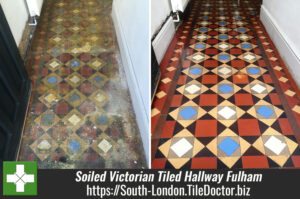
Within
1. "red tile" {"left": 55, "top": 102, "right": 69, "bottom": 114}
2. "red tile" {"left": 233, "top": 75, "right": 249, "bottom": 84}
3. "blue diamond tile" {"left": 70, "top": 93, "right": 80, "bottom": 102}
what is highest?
"blue diamond tile" {"left": 70, "top": 93, "right": 80, "bottom": 102}

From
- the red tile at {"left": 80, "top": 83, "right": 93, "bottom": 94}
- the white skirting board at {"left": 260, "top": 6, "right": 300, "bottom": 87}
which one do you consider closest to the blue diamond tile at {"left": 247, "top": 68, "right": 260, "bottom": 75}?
the white skirting board at {"left": 260, "top": 6, "right": 300, "bottom": 87}

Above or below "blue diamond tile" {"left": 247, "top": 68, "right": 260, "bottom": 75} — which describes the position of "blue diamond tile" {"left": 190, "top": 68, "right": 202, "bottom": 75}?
above

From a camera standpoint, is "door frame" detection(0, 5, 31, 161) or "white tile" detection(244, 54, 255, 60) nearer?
"door frame" detection(0, 5, 31, 161)

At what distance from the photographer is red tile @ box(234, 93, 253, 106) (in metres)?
3.30

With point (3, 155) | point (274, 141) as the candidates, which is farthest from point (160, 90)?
point (3, 155)

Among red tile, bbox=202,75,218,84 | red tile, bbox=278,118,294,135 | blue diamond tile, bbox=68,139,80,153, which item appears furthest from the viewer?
red tile, bbox=202,75,218,84

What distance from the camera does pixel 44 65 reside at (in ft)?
12.7

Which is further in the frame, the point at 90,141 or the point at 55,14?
the point at 55,14

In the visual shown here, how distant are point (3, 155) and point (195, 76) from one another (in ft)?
8.46

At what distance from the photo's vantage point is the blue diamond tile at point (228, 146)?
2692mm

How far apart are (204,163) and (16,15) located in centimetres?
340

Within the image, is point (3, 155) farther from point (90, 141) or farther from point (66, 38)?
point (66, 38)

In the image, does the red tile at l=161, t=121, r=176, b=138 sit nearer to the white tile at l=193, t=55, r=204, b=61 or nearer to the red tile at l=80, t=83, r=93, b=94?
the red tile at l=80, t=83, r=93, b=94

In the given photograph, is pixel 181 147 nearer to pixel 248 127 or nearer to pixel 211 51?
pixel 248 127
